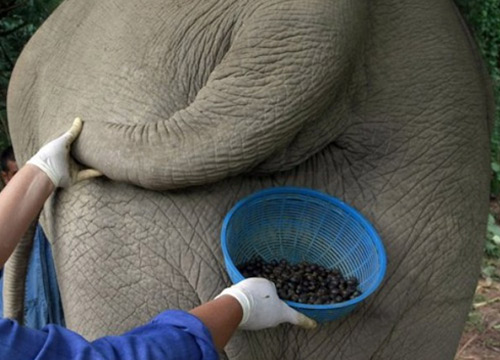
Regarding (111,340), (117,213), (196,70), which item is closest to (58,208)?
(117,213)

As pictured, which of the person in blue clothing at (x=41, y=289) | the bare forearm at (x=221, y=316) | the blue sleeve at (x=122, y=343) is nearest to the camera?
the blue sleeve at (x=122, y=343)

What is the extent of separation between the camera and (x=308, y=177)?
5.23 feet

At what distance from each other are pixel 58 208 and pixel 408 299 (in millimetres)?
860

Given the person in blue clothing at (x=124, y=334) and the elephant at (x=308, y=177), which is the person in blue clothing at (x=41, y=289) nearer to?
the elephant at (x=308, y=177)

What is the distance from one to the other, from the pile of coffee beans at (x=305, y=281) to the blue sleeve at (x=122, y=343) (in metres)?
A: 0.32

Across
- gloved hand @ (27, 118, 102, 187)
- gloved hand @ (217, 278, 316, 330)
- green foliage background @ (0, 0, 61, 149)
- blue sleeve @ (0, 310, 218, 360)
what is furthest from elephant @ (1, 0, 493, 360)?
green foliage background @ (0, 0, 61, 149)

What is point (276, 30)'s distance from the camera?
1442 millimetres

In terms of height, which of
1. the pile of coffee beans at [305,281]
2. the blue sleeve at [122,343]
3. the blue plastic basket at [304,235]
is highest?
the blue sleeve at [122,343]

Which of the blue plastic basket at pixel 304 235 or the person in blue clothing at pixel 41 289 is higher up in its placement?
the blue plastic basket at pixel 304 235

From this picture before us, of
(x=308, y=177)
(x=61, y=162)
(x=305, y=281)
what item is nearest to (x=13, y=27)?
(x=61, y=162)

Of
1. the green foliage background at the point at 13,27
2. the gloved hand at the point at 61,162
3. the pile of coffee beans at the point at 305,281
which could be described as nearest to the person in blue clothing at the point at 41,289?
the gloved hand at the point at 61,162

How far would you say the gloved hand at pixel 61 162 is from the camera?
1484 millimetres

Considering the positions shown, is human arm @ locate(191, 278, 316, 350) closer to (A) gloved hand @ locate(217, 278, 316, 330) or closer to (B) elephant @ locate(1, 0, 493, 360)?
(A) gloved hand @ locate(217, 278, 316, 330)

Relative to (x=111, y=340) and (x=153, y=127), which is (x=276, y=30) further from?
(x=111, y=340)
